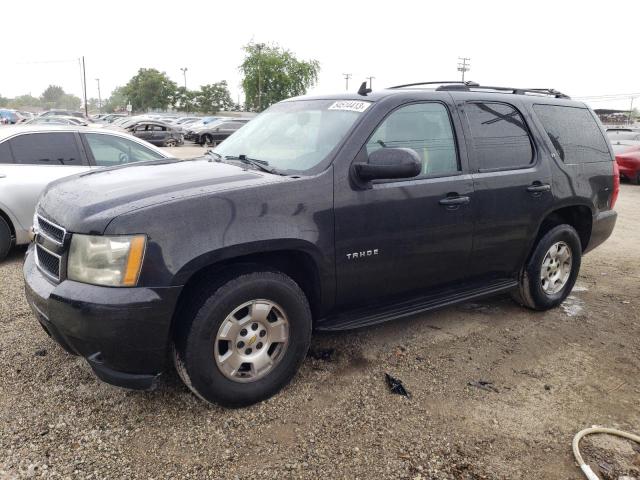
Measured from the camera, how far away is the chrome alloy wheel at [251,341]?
287 cm

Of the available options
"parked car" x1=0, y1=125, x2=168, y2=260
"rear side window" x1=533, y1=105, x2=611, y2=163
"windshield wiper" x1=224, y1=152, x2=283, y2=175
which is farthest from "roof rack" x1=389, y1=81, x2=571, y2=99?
"parked car" x1=0, y1=125, x2=168, y2=260

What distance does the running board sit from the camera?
3316 mm

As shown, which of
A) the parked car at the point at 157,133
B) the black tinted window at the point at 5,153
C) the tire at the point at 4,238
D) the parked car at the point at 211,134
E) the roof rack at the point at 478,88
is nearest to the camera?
the roof rack at the point at 478,88

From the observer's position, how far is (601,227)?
489 cm

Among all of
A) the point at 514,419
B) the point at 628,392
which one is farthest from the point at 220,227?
the point at 628,392

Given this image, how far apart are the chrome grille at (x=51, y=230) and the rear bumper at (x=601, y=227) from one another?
4.39m

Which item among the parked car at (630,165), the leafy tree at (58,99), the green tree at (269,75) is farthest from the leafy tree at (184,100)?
the leafy tree at (58,99)

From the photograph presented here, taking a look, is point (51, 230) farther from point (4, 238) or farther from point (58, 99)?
point (58, 99)

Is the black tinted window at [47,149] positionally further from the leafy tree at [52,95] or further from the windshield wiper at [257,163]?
the leafy tree at [52,95]

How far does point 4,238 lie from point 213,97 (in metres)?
77.7

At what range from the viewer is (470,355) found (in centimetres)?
382

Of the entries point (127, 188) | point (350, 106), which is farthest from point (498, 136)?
point (127, 188)

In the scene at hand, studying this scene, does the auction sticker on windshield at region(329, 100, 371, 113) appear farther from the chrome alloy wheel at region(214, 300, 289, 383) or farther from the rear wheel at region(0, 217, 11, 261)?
the rear wheel at region(0, 217, 11, 261)

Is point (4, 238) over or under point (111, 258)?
under
